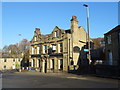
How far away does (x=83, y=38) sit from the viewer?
125 feet

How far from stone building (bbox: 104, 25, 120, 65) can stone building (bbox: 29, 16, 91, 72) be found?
8.18 meters

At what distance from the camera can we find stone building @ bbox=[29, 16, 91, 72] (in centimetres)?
3275

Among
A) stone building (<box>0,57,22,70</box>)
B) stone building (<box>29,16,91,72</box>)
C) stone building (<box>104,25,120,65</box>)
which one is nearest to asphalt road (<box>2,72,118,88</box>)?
stone building (<box>104,25,120,65</box>)

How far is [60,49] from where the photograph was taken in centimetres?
3478

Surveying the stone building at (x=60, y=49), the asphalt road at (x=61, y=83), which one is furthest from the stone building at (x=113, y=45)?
the stone building at (x=60, y=49)

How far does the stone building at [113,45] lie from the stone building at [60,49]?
818 cm

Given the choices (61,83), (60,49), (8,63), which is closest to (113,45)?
(60,49)

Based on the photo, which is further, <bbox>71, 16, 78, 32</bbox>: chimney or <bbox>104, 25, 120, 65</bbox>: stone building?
<bbox>71, 16, 78, 32</bbox>: chimney

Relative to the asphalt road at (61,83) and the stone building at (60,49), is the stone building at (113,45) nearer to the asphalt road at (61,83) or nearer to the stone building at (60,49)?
the asphalt road at (61,83)

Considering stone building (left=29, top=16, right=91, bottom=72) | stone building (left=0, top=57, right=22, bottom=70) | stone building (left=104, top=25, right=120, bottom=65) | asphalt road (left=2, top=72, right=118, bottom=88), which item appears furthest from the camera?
stone building (left=0, top=57, right=22, bottom=70)

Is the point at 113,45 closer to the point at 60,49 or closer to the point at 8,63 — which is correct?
the point at 60,49

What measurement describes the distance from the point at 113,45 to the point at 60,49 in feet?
42.9

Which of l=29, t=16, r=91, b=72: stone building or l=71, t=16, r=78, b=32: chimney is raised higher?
l=71, t=16, r=78, b=32: chimney

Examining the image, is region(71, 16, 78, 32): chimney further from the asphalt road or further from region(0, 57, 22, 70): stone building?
region(0, 57, 22, 70): stone building
